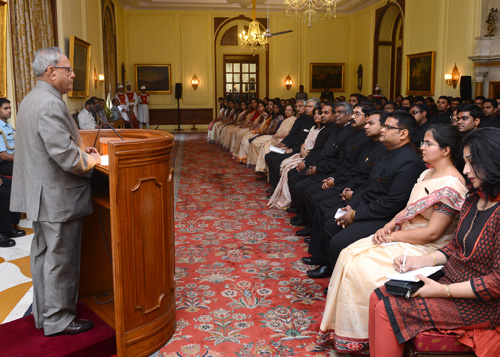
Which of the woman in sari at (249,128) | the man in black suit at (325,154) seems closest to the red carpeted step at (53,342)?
the man in black suit at (325,154)

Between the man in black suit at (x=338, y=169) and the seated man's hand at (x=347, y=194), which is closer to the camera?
the seated man's hand at (x=347, y=194)

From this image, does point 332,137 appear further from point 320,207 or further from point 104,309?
point 104,309

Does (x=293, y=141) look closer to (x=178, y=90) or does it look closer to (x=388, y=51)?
(x=388, y=51)

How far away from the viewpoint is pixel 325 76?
20391 mm

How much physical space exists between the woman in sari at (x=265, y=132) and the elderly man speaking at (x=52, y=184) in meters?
7.29

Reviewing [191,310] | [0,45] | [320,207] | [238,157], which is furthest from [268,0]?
[191,310]

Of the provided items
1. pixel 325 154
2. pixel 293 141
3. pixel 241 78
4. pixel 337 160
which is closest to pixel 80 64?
pixel 293 141

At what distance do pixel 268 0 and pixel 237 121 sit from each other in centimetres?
635

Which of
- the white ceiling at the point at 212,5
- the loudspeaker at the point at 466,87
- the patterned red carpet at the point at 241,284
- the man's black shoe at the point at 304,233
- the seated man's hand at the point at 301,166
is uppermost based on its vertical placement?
the white ceiling at the point at 212,5

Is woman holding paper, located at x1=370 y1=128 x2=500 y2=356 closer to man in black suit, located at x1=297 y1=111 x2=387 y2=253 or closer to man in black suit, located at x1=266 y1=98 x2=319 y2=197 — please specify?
man in black suit, located at x1=297 y1=111 x2=387 y2=253

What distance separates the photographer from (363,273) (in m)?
2.91

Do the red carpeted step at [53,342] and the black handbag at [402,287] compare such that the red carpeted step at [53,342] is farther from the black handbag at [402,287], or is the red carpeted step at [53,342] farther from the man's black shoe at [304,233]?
the man's black shoe at [304,233]

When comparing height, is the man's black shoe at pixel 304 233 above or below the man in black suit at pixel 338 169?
below

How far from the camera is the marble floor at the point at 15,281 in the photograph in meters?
3.67
